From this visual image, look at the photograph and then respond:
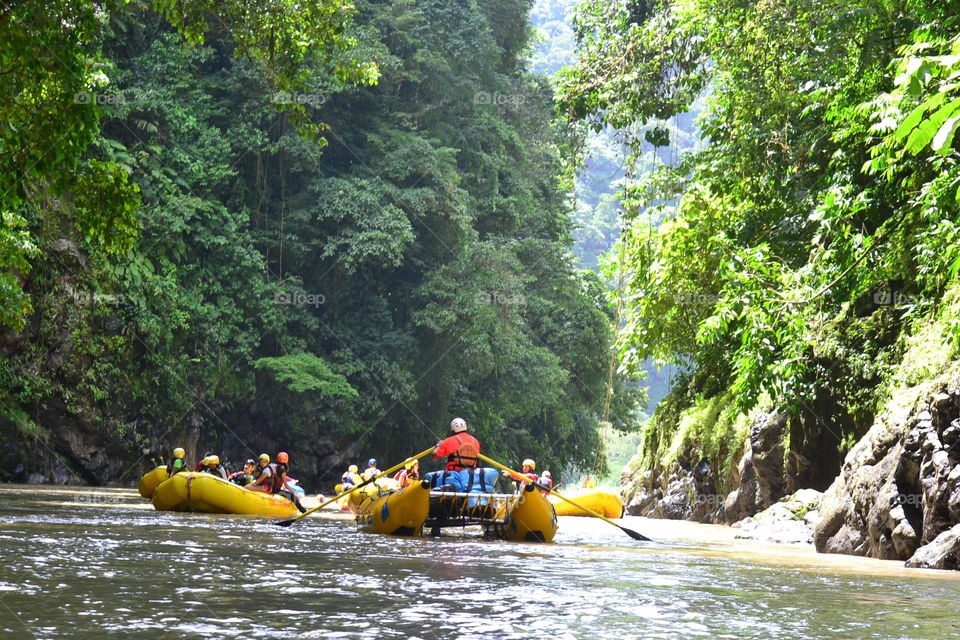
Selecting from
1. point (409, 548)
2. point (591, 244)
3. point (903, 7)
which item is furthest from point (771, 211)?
point (591, 244)

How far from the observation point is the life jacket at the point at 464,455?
12953mm

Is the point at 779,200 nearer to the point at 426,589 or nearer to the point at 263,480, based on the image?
the point at 263,480

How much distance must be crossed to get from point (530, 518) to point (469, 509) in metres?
0.80

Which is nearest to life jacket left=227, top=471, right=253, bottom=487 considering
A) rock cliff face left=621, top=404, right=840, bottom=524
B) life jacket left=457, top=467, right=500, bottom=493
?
life jacket left=457, top=467, right=500, bottom=493

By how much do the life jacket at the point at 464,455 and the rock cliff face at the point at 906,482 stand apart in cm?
429

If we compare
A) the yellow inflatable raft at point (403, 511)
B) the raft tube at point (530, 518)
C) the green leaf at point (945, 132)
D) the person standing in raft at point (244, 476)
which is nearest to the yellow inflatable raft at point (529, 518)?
the raft tube at point (530, 518)

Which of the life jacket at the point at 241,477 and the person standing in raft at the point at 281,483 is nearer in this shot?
the person standing in raft at the point at 281,483

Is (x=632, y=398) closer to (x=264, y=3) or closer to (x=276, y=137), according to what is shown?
(x=276, y=137)

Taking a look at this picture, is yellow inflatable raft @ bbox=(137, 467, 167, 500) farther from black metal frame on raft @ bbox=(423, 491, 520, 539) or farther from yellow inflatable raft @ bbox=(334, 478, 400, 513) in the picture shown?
black metal frame on raft @ bbox=(423, 491, 520, 539)

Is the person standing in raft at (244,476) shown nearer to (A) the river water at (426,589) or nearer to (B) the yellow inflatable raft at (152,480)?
(B) the yellow inflatable raft at (152,480)

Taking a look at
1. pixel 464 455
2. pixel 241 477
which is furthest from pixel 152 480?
pixel 464 455

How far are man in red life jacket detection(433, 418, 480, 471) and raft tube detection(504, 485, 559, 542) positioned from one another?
2.58 feet

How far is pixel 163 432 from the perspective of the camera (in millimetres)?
27984

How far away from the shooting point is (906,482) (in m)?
9.94
